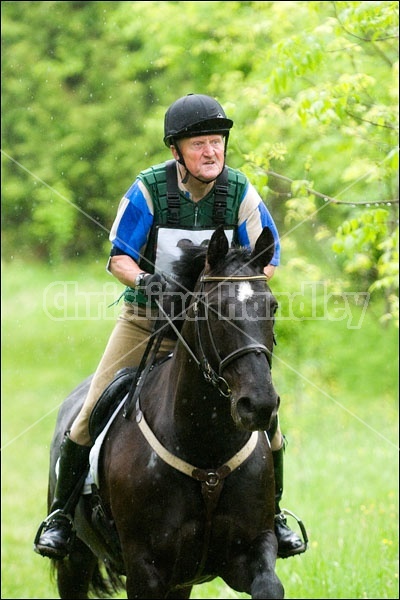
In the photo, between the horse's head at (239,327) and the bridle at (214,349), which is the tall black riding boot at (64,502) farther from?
the horse's head at (239,327)

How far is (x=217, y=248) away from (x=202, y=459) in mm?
1197

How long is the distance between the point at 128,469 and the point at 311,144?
9.88 m

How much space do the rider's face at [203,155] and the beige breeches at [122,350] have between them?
1150 millimetres

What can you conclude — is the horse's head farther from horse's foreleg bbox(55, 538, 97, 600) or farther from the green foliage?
horse's foreleg bbox(55, 538, 97, 600)

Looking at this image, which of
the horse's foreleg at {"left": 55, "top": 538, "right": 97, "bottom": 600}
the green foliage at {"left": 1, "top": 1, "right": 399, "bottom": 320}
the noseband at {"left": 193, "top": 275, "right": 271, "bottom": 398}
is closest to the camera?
the noseband at {"left": 193, "top": 275, "right": 271, "bottom": 398}

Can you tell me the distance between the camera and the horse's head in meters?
4.50

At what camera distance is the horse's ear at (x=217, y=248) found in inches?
194

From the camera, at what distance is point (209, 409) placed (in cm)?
520

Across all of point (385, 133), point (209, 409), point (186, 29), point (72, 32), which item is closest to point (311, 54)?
point (385, 133)

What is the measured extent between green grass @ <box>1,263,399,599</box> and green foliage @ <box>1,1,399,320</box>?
2005 millimetres

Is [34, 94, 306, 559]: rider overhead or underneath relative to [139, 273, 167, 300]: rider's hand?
overhead

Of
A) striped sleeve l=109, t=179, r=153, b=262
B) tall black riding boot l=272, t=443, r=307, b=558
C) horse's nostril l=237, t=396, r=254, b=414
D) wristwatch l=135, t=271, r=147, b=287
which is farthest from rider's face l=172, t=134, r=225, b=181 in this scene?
tall black riding boot l=272, t=443, r=307, b=558

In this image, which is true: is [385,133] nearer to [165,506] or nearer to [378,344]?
[165,506]

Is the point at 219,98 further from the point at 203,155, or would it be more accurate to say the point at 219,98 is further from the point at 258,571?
the point at 258,571
